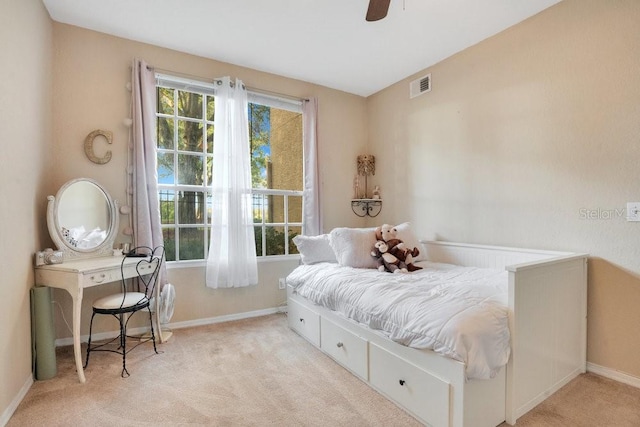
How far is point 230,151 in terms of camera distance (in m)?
3.09

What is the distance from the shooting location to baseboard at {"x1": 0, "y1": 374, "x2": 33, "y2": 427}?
1584 mm

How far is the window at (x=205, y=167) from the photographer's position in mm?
2977

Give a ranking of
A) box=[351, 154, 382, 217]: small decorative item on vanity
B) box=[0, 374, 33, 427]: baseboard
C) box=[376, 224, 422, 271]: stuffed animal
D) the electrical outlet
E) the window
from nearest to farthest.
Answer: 1. box=[0, 374, 33, 427]: baseboard
2. the electrical outlet
3. box=[376, 224, 422, 271]: stuffed animal
4. the window
5. box=[351, 154, 382, 217]: small decorative item on vanity

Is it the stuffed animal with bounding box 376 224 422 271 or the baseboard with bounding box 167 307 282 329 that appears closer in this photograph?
the stuffed animal with bounding box 376 224 422 271

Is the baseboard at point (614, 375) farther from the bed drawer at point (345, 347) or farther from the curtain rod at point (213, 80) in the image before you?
the curtain rod at point (213, 80)

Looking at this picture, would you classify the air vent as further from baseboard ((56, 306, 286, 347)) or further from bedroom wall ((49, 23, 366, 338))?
baseboard ((56, 306, 286, 347))

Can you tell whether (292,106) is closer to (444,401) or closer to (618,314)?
(444,401)

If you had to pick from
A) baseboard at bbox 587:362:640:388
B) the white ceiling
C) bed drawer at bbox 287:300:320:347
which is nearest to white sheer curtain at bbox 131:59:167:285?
the white ceiling

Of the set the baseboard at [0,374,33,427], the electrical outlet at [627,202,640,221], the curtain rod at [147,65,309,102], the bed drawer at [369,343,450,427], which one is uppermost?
the curtain rod at [147,65,309,102]

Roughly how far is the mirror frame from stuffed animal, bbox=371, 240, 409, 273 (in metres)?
2.21

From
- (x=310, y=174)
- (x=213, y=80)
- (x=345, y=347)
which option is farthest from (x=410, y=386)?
(x=213, y=80)

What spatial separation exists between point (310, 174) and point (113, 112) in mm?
1948

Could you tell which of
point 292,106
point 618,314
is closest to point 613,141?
point 618,314

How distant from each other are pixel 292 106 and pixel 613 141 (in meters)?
2.82
